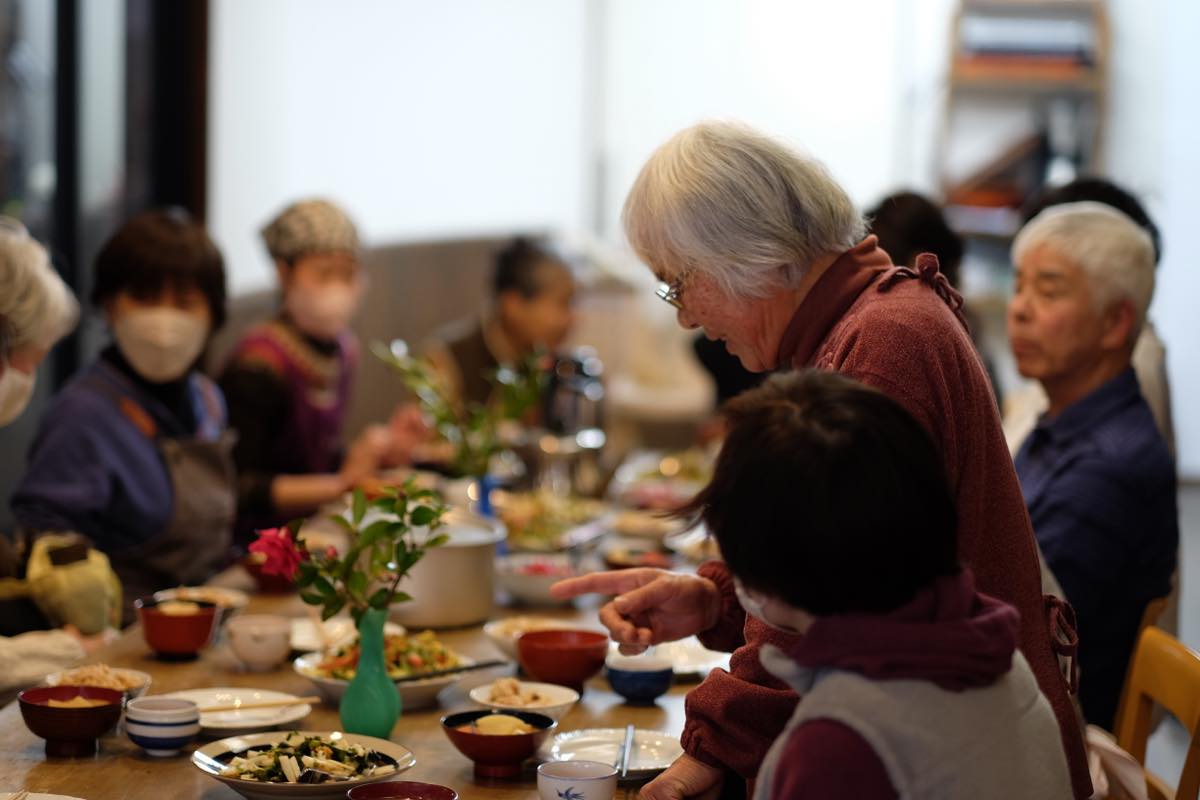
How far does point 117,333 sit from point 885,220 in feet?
5.19

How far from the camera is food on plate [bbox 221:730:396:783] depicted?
1.55 m

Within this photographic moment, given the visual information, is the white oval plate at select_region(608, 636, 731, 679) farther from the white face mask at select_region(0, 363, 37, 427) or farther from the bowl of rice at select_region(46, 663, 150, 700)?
the white face mask at select_region(0, 363, 37, 427)

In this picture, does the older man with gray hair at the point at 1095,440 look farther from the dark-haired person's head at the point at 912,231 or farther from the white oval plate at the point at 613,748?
the white oval plate at the point at 613,748

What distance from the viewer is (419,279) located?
21.6 ft

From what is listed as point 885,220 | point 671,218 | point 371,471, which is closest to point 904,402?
point 671,218

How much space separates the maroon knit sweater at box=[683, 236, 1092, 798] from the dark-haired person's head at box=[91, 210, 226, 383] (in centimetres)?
156

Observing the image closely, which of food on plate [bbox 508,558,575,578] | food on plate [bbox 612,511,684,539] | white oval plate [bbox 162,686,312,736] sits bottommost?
food on plate [bbox 612,511,684,539]

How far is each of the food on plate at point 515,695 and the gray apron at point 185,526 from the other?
1177mm

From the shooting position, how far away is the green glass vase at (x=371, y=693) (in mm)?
1774

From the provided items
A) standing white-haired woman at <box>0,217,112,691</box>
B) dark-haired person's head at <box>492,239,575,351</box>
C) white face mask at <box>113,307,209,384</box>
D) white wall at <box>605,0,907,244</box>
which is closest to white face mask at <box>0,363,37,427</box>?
standing white-haired woman at <box>0,217,112,691</box>

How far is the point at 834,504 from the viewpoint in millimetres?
1150

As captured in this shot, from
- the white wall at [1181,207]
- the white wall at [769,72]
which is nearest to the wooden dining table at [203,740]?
the white wall at [1181,207]

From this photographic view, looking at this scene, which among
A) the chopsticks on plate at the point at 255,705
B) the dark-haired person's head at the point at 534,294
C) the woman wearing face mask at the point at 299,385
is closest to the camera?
the chopsticks on plate at the point at 255,705

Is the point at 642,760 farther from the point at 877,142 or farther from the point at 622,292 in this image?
the point at 877,142
